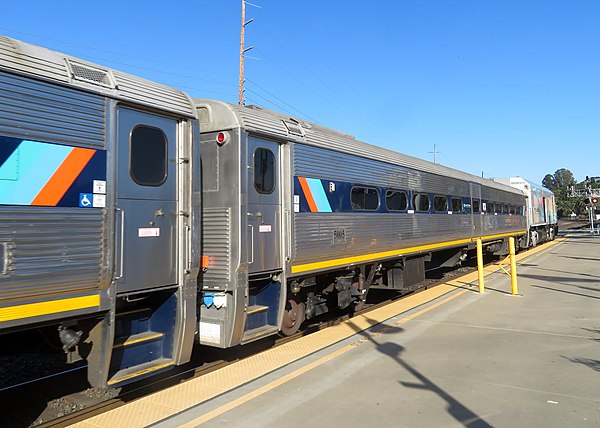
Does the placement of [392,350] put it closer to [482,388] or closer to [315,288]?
[482,388]

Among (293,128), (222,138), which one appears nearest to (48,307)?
(222,138)

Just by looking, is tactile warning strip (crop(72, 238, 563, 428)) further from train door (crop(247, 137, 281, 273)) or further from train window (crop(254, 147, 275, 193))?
train window (crop(254, 147, 275, 193))

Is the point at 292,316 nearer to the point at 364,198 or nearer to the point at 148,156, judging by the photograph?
the point at 364,198

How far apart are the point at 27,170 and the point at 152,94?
5.26 ft

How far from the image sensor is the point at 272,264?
602 cm

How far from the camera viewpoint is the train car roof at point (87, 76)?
3.52 metres

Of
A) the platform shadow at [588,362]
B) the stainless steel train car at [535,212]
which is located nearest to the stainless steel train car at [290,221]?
the platform shadow at [588,362]

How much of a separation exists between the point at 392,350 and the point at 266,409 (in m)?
2.34

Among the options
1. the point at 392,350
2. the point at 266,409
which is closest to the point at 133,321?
the point at 266,409

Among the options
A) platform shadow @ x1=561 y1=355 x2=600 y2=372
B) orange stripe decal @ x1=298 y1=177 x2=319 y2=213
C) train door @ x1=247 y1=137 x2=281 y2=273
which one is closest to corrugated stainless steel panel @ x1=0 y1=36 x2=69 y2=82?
train door @ x1=247 y1=137 x2=281 y2=273

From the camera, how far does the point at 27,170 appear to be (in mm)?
3438

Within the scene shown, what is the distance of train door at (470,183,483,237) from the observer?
15508 millimetres

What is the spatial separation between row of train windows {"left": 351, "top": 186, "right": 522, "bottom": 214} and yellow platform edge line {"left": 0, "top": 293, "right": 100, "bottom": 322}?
16.6 feet

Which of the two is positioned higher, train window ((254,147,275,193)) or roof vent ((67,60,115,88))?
roof vent ((67,60,115,88))
